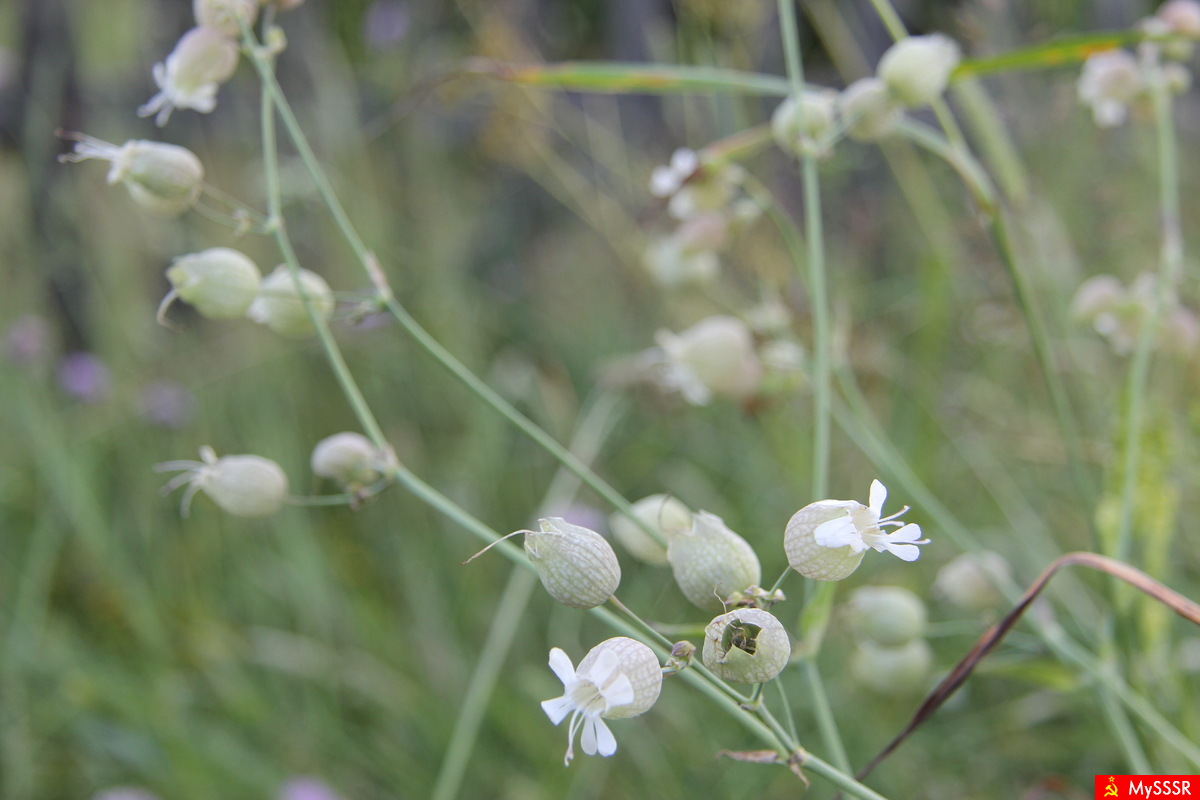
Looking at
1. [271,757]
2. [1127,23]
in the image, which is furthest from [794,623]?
[1127,23]

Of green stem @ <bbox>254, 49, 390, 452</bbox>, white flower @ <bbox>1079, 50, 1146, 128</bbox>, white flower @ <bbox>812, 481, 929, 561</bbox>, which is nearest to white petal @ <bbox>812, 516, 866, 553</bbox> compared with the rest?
white flower @ <bbox>812, 481, 929, 561</bbox>

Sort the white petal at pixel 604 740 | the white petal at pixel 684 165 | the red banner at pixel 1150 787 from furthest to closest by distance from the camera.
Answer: the white petal at pixel 684 165, the red banner at pixel 1150 787, the white petal at pixel 604 740

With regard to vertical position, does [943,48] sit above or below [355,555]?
above

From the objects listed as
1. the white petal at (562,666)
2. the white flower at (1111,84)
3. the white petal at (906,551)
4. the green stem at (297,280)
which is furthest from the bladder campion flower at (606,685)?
the white flower at (1111,84)

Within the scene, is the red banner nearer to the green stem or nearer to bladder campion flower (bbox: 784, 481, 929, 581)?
bladder campion flower (bbox: 784, 481, 929, 581)

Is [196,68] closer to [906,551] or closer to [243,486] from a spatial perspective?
[243,486]

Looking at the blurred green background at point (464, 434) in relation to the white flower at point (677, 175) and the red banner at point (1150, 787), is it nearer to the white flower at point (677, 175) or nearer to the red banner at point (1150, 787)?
the red banner at point (1150, 787)

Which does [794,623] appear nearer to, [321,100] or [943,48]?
[943,48]
